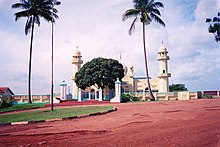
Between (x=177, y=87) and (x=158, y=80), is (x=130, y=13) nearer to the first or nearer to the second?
(x=158, y=80)

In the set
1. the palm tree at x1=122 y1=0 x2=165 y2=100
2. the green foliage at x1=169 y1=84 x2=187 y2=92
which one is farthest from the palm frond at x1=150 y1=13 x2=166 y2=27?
the green foliage at x1=169 y1=84 x2=187 y2=92

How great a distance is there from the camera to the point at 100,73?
44.0 m

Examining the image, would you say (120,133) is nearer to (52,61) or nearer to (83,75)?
(52,61)

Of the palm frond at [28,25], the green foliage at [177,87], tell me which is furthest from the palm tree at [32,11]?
the green foliage at [177,87]

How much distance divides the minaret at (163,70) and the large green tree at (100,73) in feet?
36.7

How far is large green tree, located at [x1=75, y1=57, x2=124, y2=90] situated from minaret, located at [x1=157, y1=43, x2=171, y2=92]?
36.7ft

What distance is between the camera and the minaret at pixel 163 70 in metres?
52.5

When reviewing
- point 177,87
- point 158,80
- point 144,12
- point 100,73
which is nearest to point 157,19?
point 144,12

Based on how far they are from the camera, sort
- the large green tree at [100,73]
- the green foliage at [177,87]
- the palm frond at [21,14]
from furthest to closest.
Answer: the green foliage at [177,87], the large green tree at [100,73], the palm frond at [21,14]

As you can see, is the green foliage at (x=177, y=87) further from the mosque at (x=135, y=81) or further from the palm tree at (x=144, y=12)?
the palm tree at (x=144, y=12)

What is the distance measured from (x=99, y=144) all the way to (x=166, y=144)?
1.81 metres

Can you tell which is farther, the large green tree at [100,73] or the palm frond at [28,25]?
the large green tree at [100,73]

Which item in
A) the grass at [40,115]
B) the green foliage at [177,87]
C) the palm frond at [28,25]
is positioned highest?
the palm frond at [28,25]

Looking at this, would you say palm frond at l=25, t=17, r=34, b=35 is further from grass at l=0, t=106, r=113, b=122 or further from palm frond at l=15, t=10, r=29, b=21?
grass at l=0, t=106, r=113, b=122
